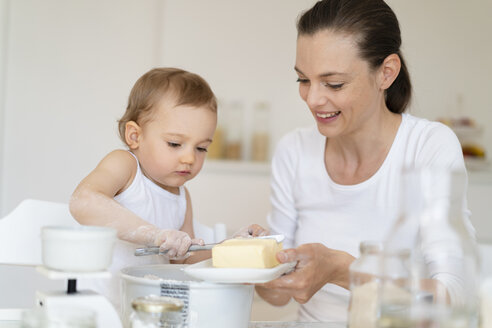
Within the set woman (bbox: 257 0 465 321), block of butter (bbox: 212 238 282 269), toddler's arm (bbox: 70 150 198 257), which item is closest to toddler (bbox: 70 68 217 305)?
toddler's arm (bbox: 70 150 198 257)

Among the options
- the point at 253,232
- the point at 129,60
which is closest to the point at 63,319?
the point at 253,232

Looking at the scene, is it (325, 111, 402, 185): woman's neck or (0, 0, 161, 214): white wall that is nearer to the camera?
(325, 111, 402, 185): woman's neck

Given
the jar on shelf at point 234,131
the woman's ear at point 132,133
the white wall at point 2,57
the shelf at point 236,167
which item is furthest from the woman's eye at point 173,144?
the white wall at point 2,57

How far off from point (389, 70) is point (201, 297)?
107cm

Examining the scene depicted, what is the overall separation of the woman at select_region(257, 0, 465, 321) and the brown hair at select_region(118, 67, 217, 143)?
289 mm

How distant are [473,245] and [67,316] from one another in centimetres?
53

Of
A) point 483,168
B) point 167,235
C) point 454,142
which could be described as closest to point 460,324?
point 167,235

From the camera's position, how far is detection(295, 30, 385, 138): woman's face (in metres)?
1.59

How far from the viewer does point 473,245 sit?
759 mm

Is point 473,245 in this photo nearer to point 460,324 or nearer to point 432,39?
point 460,324

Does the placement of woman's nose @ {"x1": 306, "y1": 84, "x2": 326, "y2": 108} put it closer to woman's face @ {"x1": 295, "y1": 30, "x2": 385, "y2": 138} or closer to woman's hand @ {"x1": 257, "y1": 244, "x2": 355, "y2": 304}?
woman's face @ {"x1": 295, "y1": 30, "x2": 385, "y2": 138}

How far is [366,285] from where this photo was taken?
2.65ft

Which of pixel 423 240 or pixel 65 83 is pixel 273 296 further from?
pixel 65 83

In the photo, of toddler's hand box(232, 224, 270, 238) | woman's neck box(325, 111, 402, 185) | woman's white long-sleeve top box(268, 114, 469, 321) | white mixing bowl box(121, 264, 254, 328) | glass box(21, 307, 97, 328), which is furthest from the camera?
woman's neck box(325, 111, 402, 185)
